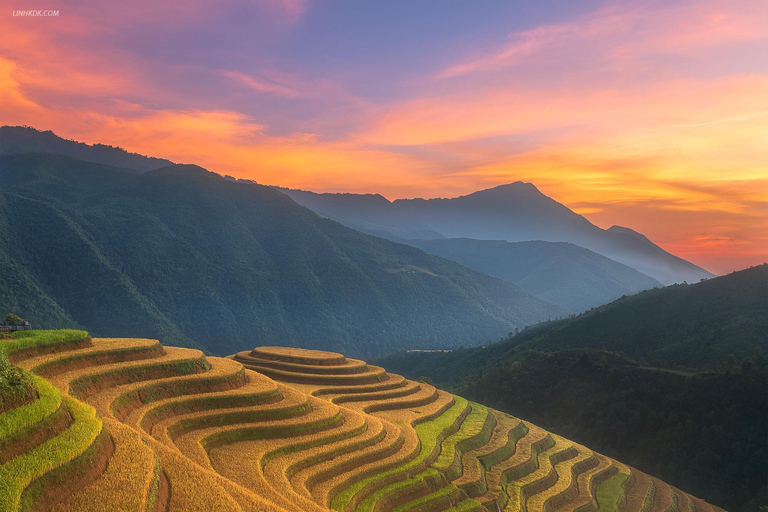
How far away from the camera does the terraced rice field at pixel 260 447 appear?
1441cm

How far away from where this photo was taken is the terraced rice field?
14.4 m

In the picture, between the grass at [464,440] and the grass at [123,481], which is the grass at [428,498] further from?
the grass at [123,481]

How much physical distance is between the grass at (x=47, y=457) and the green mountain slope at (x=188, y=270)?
106092 mm

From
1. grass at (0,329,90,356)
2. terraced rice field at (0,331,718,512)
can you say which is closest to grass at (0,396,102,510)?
terraced rice field at (0,331,718,512)

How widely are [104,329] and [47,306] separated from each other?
1297 centimetres

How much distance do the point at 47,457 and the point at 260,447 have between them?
13.7m

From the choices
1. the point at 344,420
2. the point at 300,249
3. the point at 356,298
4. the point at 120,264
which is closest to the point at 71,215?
the point at 120,264

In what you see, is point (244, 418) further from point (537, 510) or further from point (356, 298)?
point (356, 298)

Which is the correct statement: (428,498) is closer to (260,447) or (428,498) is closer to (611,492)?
(260,447)

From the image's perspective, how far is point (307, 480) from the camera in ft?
82.0

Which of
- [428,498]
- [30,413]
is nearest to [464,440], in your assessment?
[428,498]

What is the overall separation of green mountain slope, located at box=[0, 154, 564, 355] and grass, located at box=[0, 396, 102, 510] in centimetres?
10609

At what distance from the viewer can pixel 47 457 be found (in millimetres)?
13664

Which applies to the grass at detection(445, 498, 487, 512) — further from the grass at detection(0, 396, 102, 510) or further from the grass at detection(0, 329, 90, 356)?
the grass at detection(0, 329, 90, 356)
